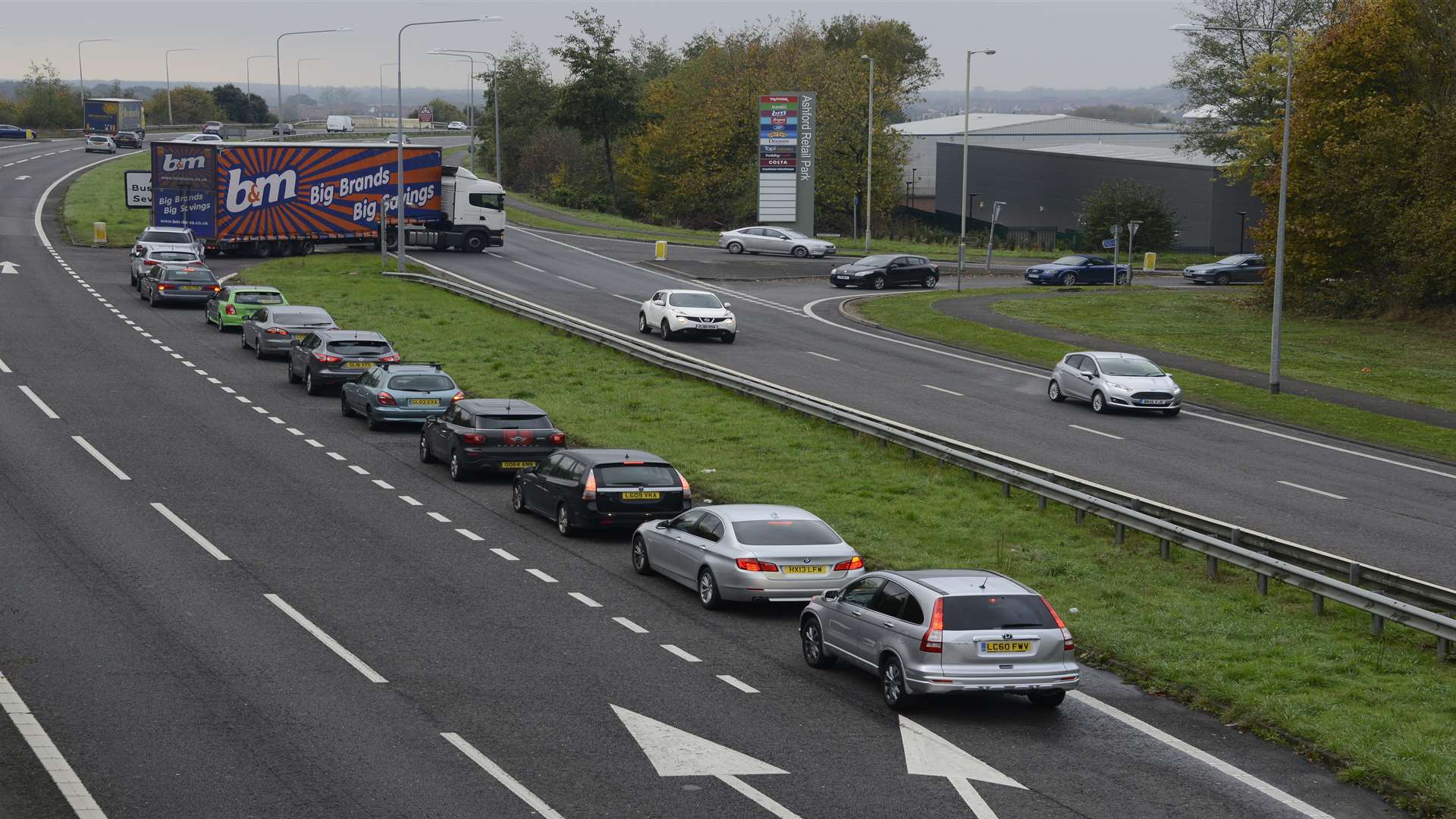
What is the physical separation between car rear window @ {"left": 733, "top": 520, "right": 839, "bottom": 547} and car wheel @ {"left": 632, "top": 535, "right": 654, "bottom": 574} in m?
2.03

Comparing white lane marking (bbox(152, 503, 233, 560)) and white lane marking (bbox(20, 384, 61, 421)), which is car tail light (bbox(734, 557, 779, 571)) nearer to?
white lane marking (bbox(152, 503, 233, 560))

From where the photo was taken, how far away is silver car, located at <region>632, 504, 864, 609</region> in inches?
721

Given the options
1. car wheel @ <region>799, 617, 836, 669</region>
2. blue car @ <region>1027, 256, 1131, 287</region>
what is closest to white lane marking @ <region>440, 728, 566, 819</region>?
car wheel @ <region>799, 617, 836, 669</region>

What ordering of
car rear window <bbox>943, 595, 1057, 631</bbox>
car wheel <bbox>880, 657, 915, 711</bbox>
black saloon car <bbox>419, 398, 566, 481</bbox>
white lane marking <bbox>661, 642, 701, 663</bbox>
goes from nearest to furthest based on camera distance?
car rear window <bbox>943, 595, 1057, 631</bbox> < car wheel <bbox>880, 657, 915, 711</bbox> < white lane marking <bbox>661, 642, 701, 663</bbox> < black saloon car <bbox>419, 398, 566, 481</bbox>

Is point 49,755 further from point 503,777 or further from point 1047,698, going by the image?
point 1047,698

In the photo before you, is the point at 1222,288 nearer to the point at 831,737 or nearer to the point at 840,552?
the point at 840,552

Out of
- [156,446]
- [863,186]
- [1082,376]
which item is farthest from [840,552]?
[863,186]

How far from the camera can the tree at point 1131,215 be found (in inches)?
3243

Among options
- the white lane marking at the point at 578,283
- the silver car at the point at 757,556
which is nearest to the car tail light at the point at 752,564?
the silver car at the point at 757,556

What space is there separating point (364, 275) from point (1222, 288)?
115 feet

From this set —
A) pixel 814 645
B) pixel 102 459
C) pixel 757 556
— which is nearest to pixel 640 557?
pixel 757 556

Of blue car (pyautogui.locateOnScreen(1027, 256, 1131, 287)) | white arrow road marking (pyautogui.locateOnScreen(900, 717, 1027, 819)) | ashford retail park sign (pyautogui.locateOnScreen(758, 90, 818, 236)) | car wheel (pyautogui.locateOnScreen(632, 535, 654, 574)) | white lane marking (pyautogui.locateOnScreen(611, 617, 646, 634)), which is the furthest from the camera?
ashford retail park sign (pyautogui.locateOnScreen(758, 90, 818, 236))

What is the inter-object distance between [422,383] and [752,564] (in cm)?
1415

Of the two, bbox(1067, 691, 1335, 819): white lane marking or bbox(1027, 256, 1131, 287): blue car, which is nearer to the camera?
bbox(1067, 691, 1335, 819): white lane marking
